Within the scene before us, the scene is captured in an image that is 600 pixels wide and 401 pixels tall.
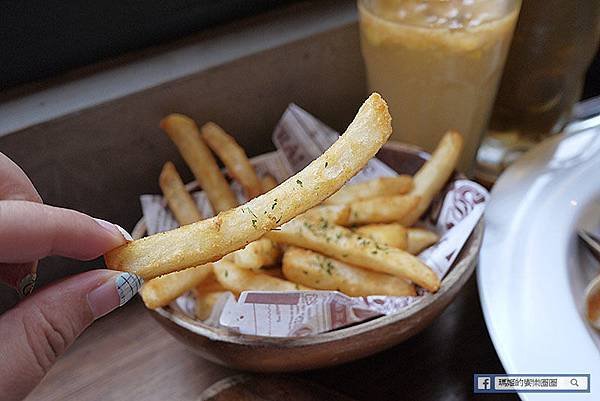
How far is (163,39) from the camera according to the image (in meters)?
0.98

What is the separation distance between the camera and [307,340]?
2.18 feet

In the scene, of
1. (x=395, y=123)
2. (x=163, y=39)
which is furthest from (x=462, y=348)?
(x=163, y=39)

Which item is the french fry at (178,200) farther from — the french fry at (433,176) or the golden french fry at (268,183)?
the french fry at (433,176)

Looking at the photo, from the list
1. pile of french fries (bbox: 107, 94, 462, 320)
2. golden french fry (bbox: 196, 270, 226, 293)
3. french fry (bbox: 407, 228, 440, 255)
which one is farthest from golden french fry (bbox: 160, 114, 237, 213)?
french fry (bbox: 407, 228, 440, 255)

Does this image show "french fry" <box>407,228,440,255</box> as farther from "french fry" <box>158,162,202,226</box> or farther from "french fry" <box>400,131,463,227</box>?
"french fry" <box>158,162,202,226</box>

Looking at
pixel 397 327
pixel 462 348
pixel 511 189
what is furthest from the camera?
pixel 511 189

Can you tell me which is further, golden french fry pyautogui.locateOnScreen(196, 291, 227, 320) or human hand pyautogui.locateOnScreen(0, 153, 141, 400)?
golden french fry pyautogui.locateOnScreen(196, 291, 227, 320)

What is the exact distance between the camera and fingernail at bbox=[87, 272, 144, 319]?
21.0 inches

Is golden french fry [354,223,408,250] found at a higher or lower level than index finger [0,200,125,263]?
lower

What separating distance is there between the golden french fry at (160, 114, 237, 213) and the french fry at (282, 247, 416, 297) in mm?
159

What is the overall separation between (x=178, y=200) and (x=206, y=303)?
155 millimetres

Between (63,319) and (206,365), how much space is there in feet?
1.08

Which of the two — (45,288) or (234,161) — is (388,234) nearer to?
(234,161)

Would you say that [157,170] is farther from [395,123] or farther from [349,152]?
[349,152]
